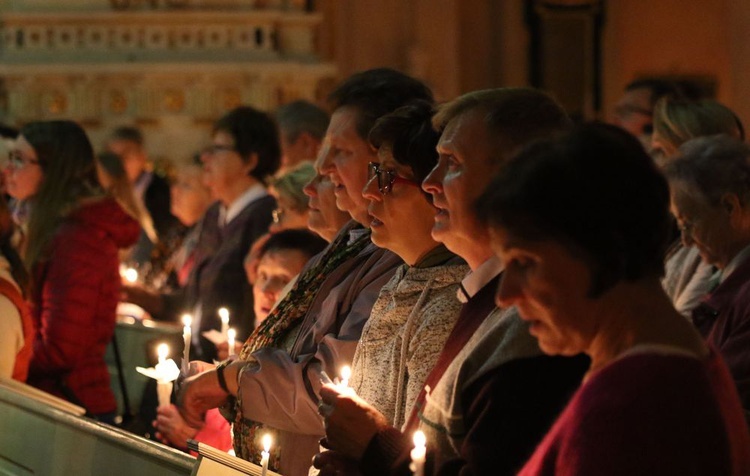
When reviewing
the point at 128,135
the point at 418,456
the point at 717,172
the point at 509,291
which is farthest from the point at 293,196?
the point at 128,135

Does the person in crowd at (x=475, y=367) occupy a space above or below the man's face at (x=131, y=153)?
above

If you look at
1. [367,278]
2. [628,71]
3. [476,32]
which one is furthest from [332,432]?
[628,71]

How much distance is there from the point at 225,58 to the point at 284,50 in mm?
508

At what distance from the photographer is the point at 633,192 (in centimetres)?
184

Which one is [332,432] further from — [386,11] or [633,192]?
[386,11]

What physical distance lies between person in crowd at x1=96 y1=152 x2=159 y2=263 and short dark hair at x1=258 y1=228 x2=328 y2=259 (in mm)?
1936

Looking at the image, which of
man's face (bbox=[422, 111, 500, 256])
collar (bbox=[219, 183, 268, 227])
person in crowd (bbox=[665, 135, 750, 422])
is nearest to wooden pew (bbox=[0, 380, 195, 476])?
man's face (bbox=[422, 111, 500, 256])

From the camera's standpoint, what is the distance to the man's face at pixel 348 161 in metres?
A: 3.39

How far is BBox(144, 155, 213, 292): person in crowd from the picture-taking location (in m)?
6.92

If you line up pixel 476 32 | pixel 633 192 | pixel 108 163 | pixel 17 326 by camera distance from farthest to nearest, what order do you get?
pixel 476 32, pixel 108 163, pixel 17 326, pixel 633 192

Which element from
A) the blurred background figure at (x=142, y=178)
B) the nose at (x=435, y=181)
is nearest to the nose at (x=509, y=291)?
the nose at (x=435, y=181)

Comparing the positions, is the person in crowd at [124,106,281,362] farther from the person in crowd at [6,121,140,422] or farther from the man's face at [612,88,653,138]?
the man's face at [612,88,653,138]

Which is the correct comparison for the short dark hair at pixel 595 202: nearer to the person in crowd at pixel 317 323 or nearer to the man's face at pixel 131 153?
the person in crowd at pixel 317 323

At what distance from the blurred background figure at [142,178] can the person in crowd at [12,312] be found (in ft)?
14.0
